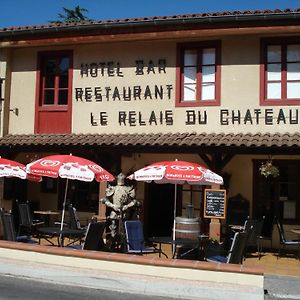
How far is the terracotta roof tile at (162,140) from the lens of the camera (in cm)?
1157

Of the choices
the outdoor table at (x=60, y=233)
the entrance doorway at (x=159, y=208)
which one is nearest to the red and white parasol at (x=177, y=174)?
the outdoor table at (x=60, y=233)

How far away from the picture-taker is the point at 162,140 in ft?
41.1

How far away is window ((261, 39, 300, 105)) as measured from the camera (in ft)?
42.1

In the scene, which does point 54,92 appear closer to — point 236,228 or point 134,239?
point 134,239

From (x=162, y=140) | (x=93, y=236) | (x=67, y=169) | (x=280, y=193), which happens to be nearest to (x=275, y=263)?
(x=280, y=193)

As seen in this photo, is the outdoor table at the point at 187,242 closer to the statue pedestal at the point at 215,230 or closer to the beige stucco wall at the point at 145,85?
the statue pedestal at the point at 215,230

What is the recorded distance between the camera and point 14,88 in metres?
15.2

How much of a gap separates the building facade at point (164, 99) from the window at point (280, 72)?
26 mm

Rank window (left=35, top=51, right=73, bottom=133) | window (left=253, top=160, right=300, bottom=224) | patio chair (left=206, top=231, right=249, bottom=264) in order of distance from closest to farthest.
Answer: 1. patio chair (left=206, top=231, right=249, bottom=264)
2. window (left=253, top=160, right=300, bottom=224)
3. window (left=35, top=51, right=73, bottom=133)

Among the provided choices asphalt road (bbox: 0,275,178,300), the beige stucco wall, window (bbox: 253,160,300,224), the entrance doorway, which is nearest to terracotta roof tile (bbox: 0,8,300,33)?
the beige stucco wall

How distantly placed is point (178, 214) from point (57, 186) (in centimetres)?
404

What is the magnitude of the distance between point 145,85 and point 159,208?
373cm

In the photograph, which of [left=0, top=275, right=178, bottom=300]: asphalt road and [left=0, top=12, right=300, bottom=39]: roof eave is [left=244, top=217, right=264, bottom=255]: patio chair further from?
[left=0, top=12, right=300, bottom=39]: roof eave

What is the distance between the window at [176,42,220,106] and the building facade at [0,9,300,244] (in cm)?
3
